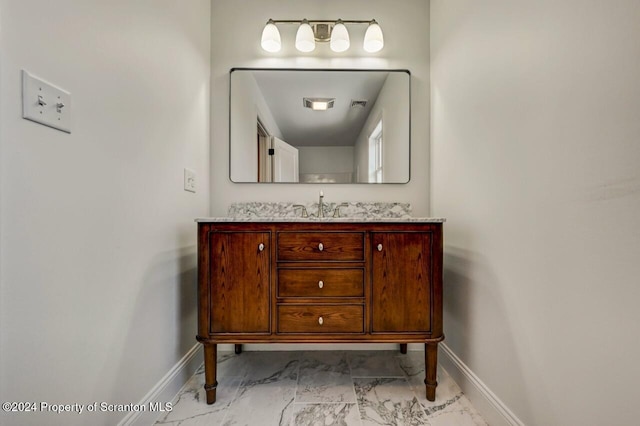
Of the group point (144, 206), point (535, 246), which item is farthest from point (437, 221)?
point (144, 206)

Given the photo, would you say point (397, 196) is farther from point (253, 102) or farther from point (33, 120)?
point (33, 120)

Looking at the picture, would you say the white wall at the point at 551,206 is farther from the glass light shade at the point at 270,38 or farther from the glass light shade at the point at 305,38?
the glass light shade at the point at 270,38

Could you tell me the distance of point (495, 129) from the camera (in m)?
1.20

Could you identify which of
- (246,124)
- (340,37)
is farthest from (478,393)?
(340,37)

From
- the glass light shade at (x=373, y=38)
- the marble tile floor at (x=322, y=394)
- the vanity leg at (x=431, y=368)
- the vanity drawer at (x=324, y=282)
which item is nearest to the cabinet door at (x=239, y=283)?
the vanity drawer at (x=324, y=282)

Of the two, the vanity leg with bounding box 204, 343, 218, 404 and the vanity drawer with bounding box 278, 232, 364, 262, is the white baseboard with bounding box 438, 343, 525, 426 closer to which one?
the vanity drawer with bounding box 278, 232, 364, 262

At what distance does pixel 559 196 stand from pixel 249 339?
124 centimetres

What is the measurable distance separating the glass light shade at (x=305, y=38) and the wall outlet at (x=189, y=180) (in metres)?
0.98

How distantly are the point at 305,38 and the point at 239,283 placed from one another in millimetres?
1461

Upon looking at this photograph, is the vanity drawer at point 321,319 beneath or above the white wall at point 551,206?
beneath

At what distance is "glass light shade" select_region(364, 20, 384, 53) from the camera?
178 centimetres

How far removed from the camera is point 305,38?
1.77 meters

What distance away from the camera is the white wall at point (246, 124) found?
1.84 m

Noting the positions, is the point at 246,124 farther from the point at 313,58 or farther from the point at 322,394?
the point at 322,394
